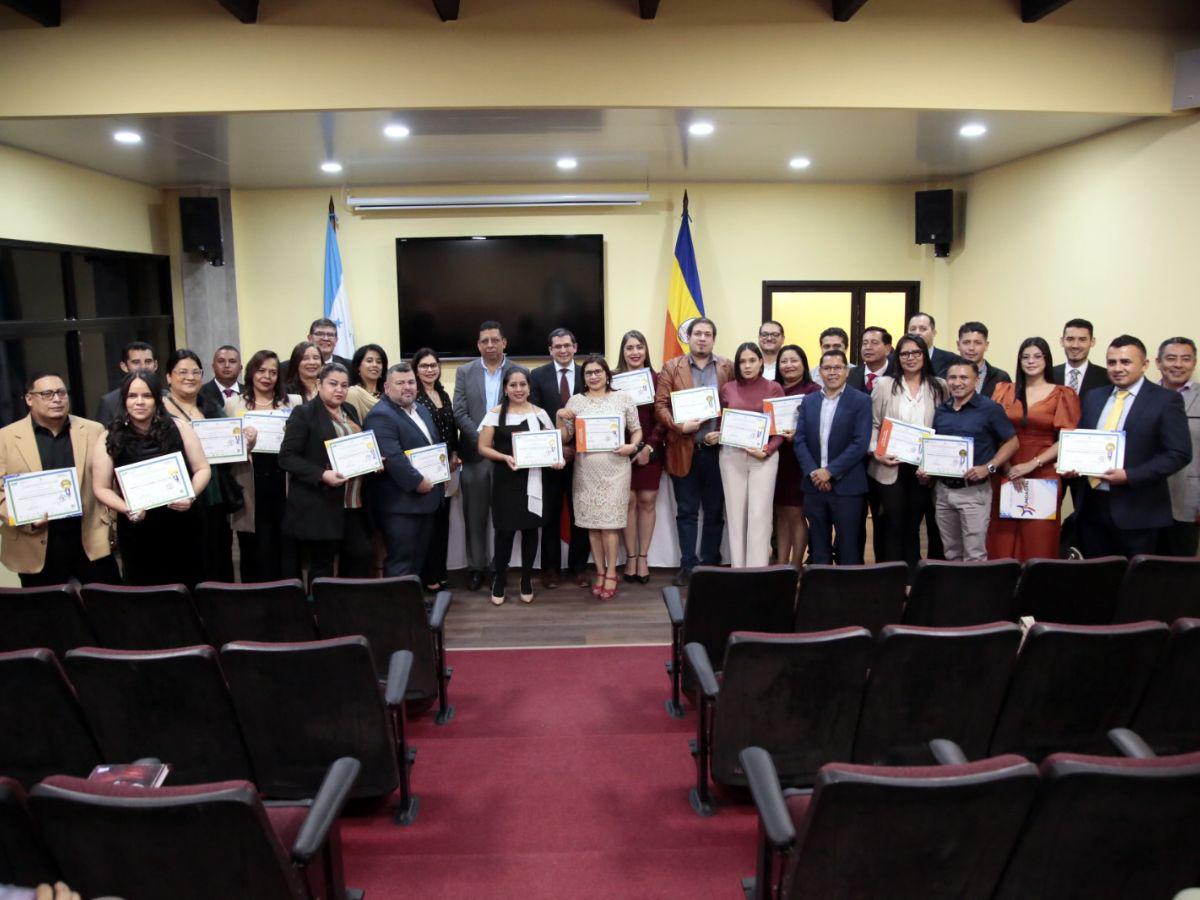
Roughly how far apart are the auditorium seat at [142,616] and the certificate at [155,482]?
2.50ft

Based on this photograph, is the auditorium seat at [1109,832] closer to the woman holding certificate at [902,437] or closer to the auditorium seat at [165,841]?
the auditorium seat at [165,841]

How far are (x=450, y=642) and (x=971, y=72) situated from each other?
4706 millimetres

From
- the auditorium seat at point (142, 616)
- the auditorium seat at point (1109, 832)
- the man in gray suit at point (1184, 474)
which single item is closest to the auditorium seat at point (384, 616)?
the auditorium seat at point (142, 616)

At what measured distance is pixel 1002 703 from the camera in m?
2.43

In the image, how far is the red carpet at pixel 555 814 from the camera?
2314 mm

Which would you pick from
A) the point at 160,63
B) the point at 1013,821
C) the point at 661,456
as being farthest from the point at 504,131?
the point at 1013,821

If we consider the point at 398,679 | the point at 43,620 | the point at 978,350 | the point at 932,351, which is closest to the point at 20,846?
the point at 398,679

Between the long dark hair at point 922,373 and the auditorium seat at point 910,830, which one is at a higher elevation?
the long dark hair at point 922,373

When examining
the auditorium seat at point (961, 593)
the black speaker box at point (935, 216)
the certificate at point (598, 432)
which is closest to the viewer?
the auditorium seat at point (961, 593)

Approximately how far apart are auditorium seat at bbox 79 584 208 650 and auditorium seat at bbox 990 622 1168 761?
2843 mm

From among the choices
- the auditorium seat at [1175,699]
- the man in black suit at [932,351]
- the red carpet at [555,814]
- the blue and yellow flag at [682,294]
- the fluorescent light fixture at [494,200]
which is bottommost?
the red carpet at [555,814]

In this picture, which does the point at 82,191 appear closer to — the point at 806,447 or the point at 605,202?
the point at 605,202

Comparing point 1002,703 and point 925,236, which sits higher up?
point 925,236

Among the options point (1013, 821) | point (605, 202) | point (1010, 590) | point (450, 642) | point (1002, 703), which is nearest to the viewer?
point (1013, 821)
